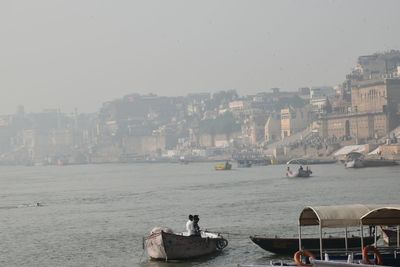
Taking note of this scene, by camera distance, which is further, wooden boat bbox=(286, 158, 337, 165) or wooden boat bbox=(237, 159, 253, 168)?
wooden boat bbox=(237, 159, 253, 168)

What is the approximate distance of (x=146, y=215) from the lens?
3659 cm

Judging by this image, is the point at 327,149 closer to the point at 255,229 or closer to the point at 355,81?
the point at 355,81

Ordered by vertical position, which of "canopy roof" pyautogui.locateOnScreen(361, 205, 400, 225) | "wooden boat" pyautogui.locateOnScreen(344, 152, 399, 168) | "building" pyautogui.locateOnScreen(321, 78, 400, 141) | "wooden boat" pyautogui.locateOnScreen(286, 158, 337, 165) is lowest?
"canopy roof" pyautogui.locateOnScreen(361, 205, 400, 225)

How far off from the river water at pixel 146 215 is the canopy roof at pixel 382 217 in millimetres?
3780

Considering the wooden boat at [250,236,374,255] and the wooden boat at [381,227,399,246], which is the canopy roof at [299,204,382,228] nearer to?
the wooden boat at [250,236,374,255]

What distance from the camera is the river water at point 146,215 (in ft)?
83.4

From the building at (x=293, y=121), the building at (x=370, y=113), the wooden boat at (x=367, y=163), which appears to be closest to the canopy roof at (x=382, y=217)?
the wooden boat at (x=367, y=163)

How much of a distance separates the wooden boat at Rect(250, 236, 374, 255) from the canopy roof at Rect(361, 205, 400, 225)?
122 inches

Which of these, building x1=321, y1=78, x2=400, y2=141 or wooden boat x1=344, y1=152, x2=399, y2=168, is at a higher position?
building x1=321, y1=78, x2=400, y2=141

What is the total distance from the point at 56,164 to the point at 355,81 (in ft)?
226

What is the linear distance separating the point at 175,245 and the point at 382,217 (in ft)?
17.3

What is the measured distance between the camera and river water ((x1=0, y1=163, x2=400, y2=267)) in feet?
83.4

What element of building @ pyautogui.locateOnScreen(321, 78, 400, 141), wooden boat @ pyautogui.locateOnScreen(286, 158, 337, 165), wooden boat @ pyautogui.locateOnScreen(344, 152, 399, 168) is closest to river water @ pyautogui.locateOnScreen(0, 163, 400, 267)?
wooden boat @ pyautogui.locateOnScreen(344, 152, 399, 168)

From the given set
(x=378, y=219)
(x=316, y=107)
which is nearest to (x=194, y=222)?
(x=378, y=219)
